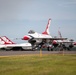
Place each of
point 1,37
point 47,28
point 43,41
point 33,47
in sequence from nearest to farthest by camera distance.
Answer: point 33,47 → point 43,41 → point 1,37 → point 47,28

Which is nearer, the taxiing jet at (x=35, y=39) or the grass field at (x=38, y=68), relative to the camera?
the grass field at (x=38, y=68)

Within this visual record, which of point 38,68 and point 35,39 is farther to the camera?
point 35,39

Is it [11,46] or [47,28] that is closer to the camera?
[11,46]

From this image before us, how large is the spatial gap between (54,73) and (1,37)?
78530mm

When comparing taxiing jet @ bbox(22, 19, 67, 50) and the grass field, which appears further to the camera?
taxiing jet @ bbox(22, 19, 67, 50)

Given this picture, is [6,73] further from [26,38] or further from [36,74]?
[26,38]

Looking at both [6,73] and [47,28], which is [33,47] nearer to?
[47,28]

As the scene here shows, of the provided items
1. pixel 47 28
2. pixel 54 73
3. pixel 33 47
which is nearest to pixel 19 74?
pixel 54 73

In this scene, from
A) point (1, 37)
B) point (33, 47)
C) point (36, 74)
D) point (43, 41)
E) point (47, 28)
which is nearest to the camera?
point (36, 74)

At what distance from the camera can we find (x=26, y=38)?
7594 cm

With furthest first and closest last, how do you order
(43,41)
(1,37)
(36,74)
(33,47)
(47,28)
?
(47,28), (1,37), (43,41), (33,47), (36,74)

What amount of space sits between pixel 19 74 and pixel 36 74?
3.22ft

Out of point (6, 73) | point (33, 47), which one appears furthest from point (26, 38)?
point (6, 73)

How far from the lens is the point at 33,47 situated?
7538 cm
